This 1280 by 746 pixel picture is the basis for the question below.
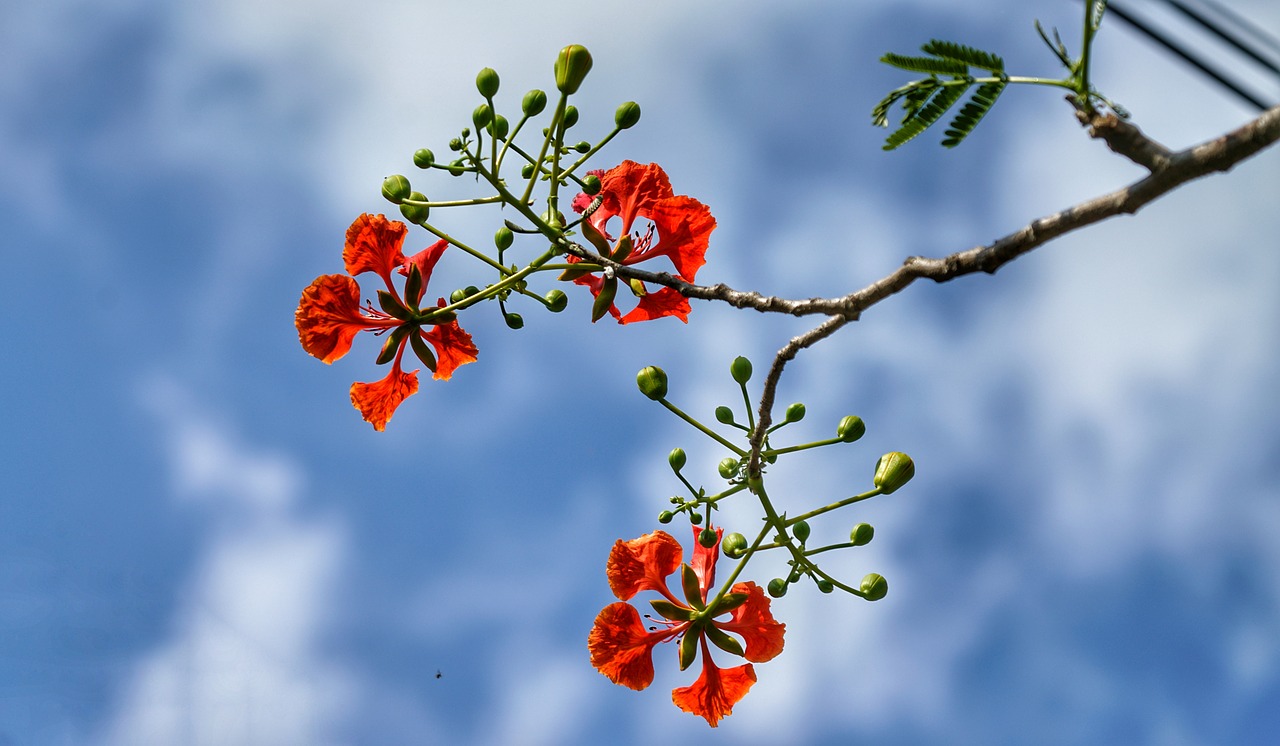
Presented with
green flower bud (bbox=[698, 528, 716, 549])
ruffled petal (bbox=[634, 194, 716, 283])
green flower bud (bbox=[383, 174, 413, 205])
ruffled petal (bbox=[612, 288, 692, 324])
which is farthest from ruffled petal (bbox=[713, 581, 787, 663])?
green flower bud (bbox=[383, 174, 413, 205])

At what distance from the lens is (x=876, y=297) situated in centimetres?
204

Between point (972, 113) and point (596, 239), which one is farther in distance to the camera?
point (596, 239)

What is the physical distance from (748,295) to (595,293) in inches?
26.5

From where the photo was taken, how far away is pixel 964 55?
1.98 meters

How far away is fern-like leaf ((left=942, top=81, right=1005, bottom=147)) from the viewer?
78.6 inches

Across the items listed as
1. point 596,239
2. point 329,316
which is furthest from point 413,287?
point 596,239

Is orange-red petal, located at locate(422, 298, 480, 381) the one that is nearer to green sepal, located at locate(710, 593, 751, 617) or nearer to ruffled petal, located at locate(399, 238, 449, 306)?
ruffled petal, located at locate(399, 238, 449, 306)

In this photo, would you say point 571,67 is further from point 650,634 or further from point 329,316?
point 650,634

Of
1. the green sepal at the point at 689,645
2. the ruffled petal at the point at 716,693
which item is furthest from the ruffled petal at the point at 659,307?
the ruffled petal at the point at 716,693

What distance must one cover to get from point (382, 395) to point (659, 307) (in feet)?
2.88

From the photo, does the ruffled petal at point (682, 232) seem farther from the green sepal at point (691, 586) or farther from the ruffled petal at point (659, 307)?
the green sepal at point (691, 586)

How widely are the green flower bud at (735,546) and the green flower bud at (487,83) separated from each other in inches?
52.3

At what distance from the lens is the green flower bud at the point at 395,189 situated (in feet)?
8.36

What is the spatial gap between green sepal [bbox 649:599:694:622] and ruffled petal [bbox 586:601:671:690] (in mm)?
117
